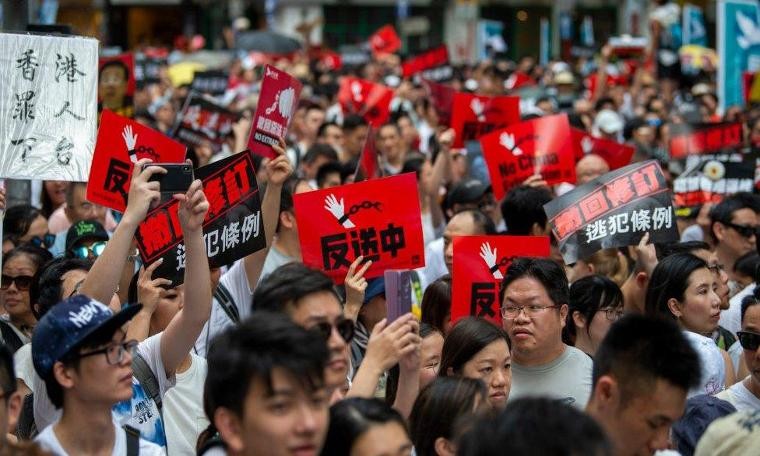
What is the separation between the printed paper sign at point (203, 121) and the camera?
11844mm

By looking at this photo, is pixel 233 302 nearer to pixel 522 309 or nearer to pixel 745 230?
pixel 522 309

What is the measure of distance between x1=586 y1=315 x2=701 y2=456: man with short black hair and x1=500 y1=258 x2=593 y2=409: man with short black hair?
1.64 m

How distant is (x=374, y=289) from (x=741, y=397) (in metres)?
1.95

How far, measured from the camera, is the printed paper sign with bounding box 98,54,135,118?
1032 centimetres

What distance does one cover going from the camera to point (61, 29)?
26.5ft

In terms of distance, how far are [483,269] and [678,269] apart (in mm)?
964

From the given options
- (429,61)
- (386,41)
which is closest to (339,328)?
(429,61)

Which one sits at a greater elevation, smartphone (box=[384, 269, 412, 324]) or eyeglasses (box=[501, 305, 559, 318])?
smartphone (box=[384, 269, 412, 324])

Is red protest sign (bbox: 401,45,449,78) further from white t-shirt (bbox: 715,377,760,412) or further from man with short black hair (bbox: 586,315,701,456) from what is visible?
man with short black hair (bbox: 586,315,701,456)

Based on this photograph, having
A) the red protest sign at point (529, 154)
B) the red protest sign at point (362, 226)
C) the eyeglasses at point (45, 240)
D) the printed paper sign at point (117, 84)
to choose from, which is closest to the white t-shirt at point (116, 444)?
the red protest sign at point (362, 226)

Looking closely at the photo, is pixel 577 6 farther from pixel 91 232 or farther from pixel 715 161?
pixel 91 232

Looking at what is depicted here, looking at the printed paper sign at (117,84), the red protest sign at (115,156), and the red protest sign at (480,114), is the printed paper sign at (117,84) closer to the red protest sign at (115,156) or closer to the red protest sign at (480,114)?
the red protest sign at (480,114)

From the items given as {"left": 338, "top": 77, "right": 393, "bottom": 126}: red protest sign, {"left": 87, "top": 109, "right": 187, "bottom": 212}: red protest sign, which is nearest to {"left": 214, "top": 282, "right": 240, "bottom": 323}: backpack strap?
{"left": 87, "top": 109, "right": 187, "bottom": 212}: red protest sign

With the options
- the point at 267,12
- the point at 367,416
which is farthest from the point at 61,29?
the point at 267,12
